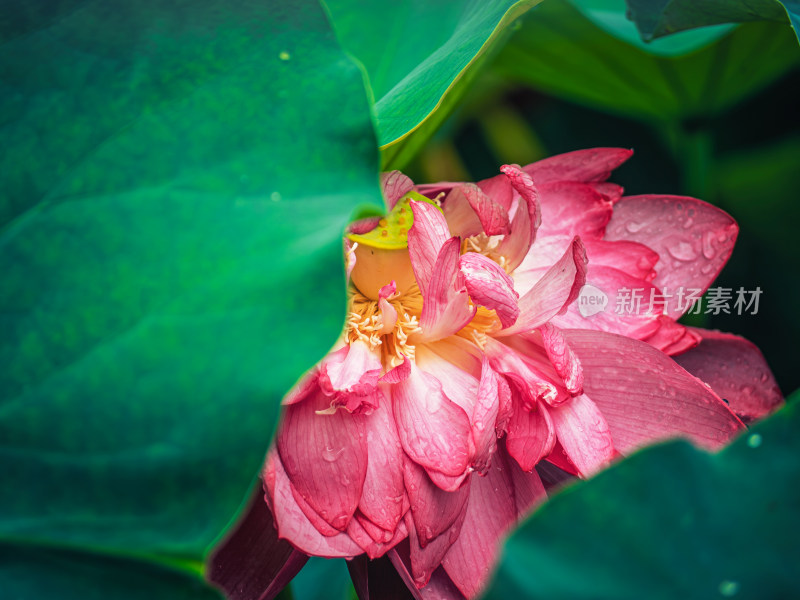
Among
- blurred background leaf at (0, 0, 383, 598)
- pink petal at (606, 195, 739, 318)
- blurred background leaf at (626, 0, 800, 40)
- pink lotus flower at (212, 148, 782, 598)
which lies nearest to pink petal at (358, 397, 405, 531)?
pink lotus flower at (212, 148, 782, 598)

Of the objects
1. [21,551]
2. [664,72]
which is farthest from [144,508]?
[664,72]

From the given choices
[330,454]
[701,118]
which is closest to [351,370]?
[330,454]

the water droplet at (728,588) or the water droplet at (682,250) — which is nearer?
the water droplet at (728,588)

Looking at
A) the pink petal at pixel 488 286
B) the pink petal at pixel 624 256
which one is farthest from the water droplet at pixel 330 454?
the pink petal at pixel 624 256

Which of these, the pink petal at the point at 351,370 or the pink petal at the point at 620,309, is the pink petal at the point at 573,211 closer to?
the pink petal at the point at 620,309

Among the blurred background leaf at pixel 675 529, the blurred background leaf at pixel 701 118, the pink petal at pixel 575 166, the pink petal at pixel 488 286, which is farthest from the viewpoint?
the blurred background leaf at pixel 701 118

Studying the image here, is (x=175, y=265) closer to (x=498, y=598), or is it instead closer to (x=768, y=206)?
(x=498, y=598)

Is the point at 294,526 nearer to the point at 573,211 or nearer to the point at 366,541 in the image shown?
the point at 366,541

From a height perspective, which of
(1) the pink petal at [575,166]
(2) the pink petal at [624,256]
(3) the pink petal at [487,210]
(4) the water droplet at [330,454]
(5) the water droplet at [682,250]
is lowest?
(5) the water droplet at [682,250]
